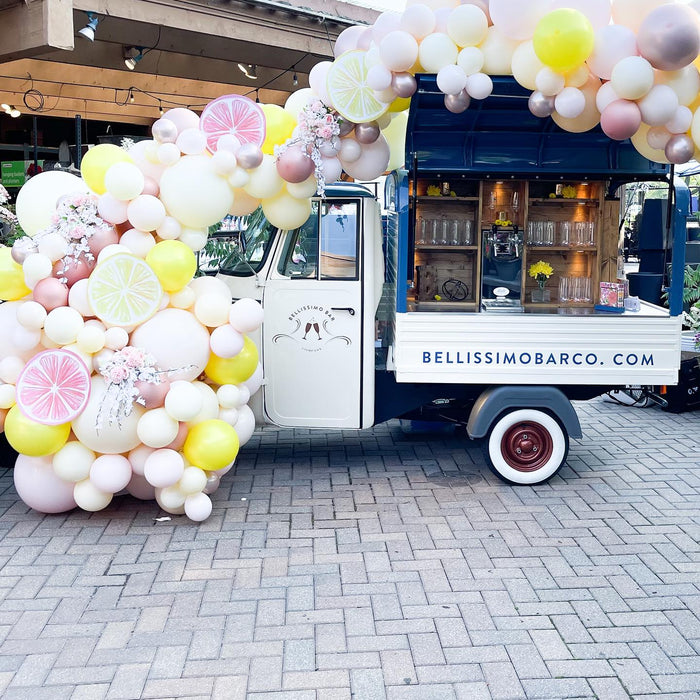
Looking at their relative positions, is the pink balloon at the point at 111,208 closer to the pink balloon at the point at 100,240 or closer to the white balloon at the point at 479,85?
the pink balloon at the point at 100,240

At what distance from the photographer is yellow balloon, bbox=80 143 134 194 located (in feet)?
15.5

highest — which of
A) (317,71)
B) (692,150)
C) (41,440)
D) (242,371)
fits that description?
(317,71)

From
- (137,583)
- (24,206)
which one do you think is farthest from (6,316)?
(137,583)

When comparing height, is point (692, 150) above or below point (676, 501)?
above

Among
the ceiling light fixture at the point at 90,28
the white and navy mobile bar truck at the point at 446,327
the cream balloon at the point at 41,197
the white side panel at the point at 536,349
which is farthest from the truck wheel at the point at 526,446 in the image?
the ceiling light fixture at the point at 90,28

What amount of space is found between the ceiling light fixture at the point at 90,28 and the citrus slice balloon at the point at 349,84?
3897mm

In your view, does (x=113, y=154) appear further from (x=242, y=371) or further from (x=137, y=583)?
(x=137, y=583)

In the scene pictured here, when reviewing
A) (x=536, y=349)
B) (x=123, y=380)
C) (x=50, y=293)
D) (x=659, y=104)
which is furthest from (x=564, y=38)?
(x=50, y=293)

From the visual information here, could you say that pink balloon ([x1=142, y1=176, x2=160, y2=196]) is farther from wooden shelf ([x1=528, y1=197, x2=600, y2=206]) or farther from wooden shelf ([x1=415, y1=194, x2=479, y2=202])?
wooden shelf ([x1=528, y1=197, x2=600, y2=206])

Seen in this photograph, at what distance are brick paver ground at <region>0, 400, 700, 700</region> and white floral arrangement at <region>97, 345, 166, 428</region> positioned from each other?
77 cm

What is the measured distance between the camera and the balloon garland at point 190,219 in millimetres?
4422

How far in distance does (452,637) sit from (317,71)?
3.35 meters

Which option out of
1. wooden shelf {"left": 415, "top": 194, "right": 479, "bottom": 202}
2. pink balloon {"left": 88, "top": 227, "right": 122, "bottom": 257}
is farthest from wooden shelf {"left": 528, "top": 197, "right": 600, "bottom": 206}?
pink balloon {"left": 88, "top": 227, "right": 122, "bottom": 257}

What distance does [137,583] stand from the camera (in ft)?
13.6
